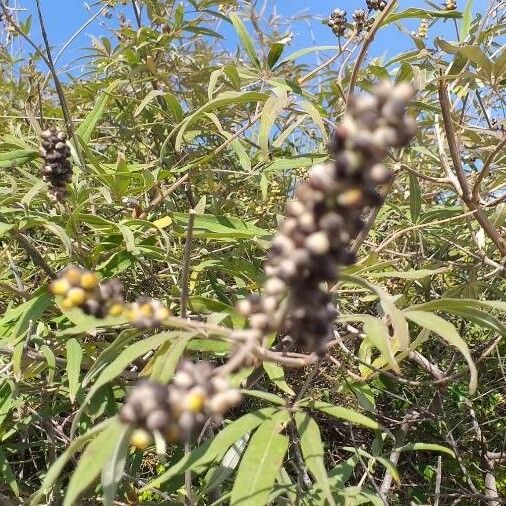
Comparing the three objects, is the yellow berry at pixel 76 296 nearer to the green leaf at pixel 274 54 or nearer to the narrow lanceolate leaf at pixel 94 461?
the narrow lanceolate leaf at pixel 94 461

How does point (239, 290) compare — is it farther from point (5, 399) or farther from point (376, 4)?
point (376, 4)

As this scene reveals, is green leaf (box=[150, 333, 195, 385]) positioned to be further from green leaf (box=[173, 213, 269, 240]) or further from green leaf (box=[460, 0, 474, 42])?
green leaf (box=[460, 0, 474, 42])

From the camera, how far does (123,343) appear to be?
1133 millimetres

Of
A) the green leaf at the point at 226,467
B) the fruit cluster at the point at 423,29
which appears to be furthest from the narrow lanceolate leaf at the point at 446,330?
the fruit cluster at the point at 423,29

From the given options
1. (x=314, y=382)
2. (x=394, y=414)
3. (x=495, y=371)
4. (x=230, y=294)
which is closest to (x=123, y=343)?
A: (x=230, y=294)

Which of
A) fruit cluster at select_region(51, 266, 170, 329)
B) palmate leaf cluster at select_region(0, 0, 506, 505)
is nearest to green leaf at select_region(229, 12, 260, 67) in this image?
palmate leaf cluster at select_region(0, 0, 506, 505)

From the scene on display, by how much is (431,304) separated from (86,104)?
7.04 ft

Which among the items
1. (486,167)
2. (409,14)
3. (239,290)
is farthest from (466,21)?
(239,290)

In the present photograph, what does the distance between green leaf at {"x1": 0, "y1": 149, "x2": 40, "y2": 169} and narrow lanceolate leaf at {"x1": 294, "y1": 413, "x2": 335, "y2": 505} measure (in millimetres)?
966

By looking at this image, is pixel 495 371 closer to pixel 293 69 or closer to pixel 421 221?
pixel 421 221

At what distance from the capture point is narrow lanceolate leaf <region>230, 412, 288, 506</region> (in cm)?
94

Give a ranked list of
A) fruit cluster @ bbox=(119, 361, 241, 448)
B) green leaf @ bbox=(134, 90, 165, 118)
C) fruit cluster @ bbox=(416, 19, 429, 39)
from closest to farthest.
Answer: fruit cluster @ bbox=(119, 361, 241, 448)
green leaf @ bbox=(134, 90, 165, 118)
fruit cluster @ bbox=(416, 19, 429, 39)

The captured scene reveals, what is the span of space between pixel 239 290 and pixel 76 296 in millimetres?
1097

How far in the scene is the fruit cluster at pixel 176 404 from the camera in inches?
20.4
